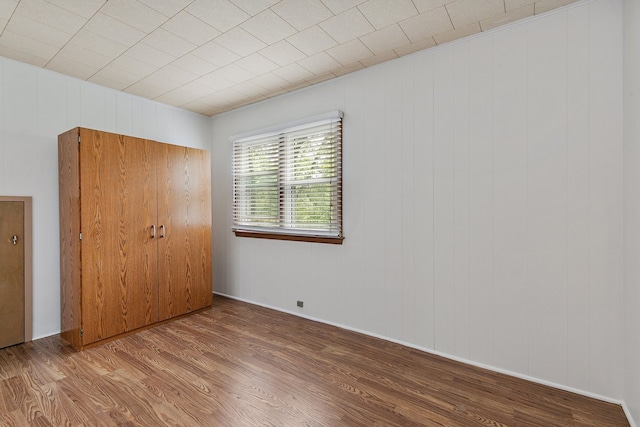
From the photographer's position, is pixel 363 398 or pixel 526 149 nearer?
pixel 363 398

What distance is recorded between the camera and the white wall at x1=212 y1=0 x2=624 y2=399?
2.07 metres

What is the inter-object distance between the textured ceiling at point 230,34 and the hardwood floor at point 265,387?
2657 millimetres

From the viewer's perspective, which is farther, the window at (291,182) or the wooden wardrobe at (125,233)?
the window at (291,182)

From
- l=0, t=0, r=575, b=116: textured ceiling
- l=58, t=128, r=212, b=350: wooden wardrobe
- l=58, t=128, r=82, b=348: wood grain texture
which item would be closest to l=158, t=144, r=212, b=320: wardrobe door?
l=58, t=128, r=212, b=350: wooden wardrobe

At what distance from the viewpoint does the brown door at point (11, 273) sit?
2844 millimetres

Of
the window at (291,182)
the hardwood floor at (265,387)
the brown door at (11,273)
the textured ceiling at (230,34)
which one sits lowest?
the hardwood floor at (265,387)

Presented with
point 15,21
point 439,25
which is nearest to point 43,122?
point 15,21

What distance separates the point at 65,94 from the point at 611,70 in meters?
4.73

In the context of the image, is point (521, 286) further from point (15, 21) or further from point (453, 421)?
point (15, 21)

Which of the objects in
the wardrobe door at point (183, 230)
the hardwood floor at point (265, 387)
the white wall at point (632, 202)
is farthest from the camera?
the wardrobe door at point (183, 230)

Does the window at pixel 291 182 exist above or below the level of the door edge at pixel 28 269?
above

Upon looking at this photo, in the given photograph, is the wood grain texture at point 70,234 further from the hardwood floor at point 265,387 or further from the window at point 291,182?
the window at point 291,182

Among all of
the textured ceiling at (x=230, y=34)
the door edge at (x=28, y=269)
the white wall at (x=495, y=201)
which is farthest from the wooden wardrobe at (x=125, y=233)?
the white wall at (x=495, y=201)

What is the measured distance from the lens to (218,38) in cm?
254
